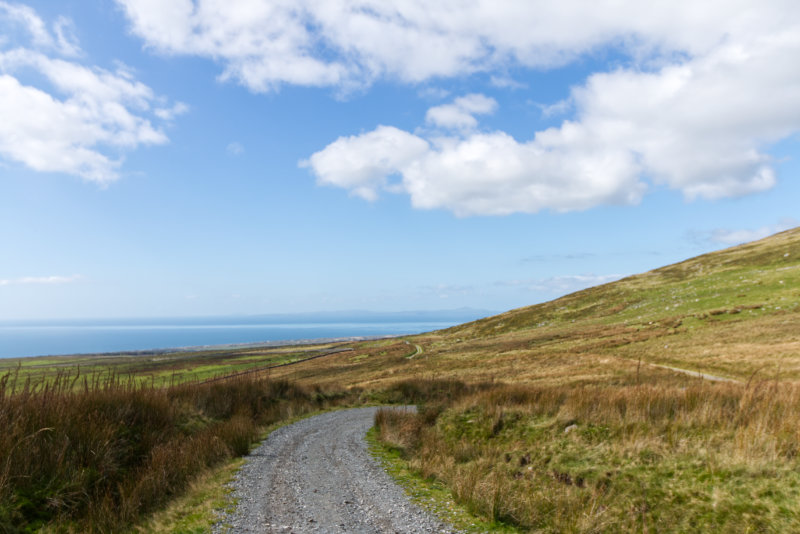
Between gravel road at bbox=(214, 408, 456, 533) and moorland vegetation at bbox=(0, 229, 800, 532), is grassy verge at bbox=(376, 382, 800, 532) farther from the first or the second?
gravel road at bbox=(214, 408, 456, 533)

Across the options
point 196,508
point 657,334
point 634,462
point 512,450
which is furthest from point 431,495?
point 657,334

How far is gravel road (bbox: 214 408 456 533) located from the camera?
8.36 meters

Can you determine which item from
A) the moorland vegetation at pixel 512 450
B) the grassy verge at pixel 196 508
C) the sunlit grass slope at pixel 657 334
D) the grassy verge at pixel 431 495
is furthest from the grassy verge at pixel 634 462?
the grassy verge at pixel 196 508

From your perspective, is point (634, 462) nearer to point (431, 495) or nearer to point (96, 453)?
point (431, 495)

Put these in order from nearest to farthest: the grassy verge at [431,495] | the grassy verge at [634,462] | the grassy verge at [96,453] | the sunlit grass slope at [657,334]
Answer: the grassy verge at [634,462]
the grassy verge at [431,495]
the grassy verge at [96,453]
the sunlit grass slope at [657,334]

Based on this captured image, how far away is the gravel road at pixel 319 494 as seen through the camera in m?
8.36

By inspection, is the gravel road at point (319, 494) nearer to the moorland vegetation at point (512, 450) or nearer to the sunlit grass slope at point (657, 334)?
the moorland vegetation at point (512, 450)

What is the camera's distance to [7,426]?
965 cm


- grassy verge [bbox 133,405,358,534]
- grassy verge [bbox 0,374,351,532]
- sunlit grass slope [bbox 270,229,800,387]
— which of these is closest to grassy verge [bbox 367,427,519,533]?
grassy verge [bbox 133,405,358,534]

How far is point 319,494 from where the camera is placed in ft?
33.8

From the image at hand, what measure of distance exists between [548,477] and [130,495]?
9.94m

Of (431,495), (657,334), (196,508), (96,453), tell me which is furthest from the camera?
(657,334)

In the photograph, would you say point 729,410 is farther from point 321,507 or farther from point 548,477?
point 321,507

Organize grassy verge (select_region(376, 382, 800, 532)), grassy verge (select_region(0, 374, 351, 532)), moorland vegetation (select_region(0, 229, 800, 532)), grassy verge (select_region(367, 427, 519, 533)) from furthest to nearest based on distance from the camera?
grassy verge (select_region(0, 374, 351, 532)) → grassy verge (select_region(367, 427, 519, 533)) → moorland vegetation (select_region(0, 229, 800, 532)) → grassy verge (select_region(376, 382, 800, 532))
